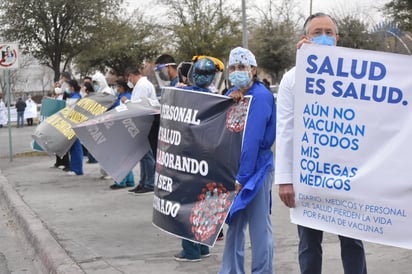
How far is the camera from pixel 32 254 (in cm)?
725

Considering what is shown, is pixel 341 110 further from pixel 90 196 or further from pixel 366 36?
pixel 366 36

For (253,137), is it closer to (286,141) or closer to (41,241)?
(286,141)

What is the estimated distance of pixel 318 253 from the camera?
14.1 feet

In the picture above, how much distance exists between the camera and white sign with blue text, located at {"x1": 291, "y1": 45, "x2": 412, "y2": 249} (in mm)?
3633

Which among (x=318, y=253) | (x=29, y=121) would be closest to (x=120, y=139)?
(x=318, y=253)

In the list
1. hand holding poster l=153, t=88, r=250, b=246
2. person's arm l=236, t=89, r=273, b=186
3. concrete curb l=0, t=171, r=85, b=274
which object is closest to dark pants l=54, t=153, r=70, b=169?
concrete curb l=0, t=171, r=85, b=274

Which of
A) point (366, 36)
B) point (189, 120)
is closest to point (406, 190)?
point (189, 120)

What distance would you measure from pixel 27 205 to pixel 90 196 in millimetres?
1019

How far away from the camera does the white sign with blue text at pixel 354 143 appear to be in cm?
363

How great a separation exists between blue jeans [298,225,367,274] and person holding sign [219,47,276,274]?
55 centimetres

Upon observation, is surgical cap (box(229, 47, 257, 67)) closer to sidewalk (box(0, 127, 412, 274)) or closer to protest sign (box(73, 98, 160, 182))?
sidewalk (box(0, 127, 412, 274))

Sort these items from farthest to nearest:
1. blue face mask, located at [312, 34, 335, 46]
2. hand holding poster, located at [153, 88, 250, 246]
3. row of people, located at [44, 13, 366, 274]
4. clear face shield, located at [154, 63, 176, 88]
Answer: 1. clear face shield, located at [154, 63, 176, 88]
2. hand holding poster, located at [153, 88, 250, 246]
3. row of people, located at [44, 13, 366, 274]
4. blue face mask, located at [312, 34, 335, 46]

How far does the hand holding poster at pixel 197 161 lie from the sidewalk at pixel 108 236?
60cm

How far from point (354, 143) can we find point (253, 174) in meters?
1.08
